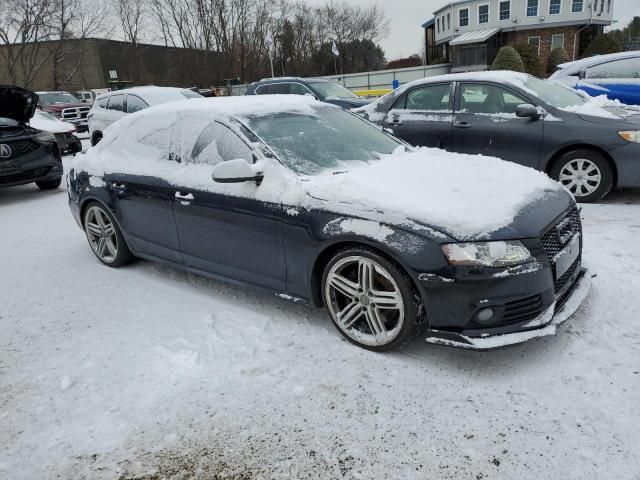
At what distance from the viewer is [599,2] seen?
39.4 m

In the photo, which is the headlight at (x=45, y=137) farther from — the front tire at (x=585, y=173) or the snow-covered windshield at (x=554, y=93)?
the front tire at (x=585, y=173)

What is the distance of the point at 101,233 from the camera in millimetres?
4742

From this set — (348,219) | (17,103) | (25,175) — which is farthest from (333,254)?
(17,103)

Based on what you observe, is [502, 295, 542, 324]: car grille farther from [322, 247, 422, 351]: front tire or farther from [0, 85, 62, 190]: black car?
[0, 85, 62, 190]: black car

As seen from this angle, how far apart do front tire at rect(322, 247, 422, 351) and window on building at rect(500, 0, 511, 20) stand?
145 ft

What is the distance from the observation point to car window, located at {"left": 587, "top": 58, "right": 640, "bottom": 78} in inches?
322

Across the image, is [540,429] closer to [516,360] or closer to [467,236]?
[516,360]

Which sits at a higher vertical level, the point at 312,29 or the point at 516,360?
the point at 312,29

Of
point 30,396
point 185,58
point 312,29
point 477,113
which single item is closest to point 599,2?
point 312,29

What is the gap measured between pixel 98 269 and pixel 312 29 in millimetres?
60755

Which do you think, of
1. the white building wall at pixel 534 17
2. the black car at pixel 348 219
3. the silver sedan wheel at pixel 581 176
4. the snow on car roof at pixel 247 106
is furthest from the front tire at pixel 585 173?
the white building wall at pixel 534 17

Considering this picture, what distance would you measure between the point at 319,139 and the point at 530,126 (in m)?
3.32

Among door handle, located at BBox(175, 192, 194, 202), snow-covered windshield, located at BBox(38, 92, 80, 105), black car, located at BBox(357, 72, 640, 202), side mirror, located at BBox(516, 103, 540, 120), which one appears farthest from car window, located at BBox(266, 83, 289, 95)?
snow-covered windshield, located at BBox(38, 92, 80, 105)

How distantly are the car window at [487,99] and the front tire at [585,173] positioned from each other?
873 mm
